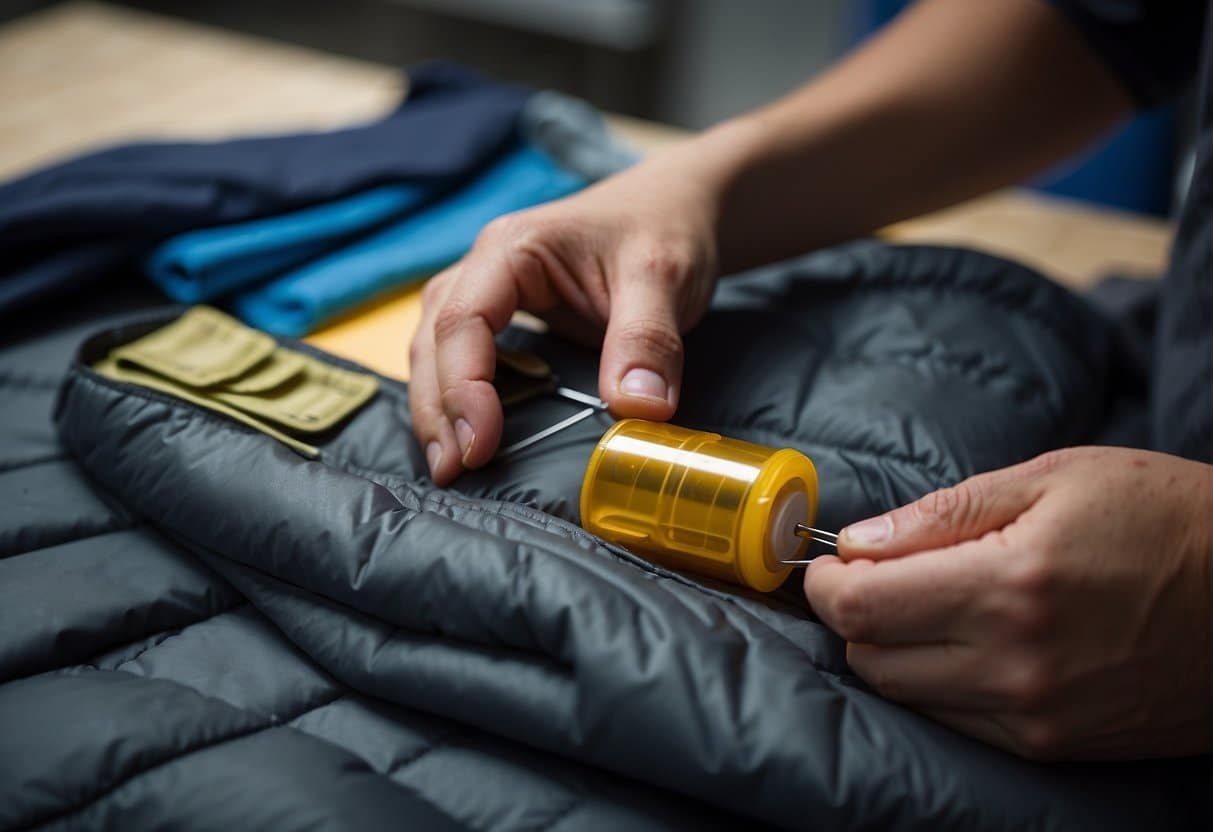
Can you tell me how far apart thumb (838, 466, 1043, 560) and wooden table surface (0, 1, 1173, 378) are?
23.5 inches

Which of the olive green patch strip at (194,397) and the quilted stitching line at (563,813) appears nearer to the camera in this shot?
the quilted stitching line at (563,813)

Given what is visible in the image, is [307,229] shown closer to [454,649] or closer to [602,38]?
[454,649]

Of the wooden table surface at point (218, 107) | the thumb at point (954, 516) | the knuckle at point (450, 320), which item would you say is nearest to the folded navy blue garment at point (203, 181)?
the wooden table surface at point (218, 107)

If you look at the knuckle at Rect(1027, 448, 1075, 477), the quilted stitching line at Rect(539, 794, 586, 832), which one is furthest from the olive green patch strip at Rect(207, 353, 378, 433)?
the knuckle at Rect(1027, 448, 1075, 477)

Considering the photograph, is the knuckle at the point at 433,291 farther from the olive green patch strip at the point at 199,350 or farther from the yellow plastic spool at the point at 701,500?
the yellow plastic spool at the point at 701,500

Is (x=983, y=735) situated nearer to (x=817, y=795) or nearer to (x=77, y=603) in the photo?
(x=817, y=795)

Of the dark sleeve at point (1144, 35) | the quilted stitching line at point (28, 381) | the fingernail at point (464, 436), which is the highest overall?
the dark sleeve at point (1144, 35)

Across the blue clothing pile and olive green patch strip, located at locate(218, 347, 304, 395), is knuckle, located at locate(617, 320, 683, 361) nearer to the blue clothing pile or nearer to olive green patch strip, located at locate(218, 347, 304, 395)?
olive green patch strip, located at locate(218, 347, 304, 395)

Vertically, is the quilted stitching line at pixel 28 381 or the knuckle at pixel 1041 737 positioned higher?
the knuckle at pixel 1041 737

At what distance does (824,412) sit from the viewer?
30.0 inches

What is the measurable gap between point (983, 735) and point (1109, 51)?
74 centimetres

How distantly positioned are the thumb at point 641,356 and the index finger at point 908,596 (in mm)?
183

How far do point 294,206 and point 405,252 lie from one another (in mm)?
121

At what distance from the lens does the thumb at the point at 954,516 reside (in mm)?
557
